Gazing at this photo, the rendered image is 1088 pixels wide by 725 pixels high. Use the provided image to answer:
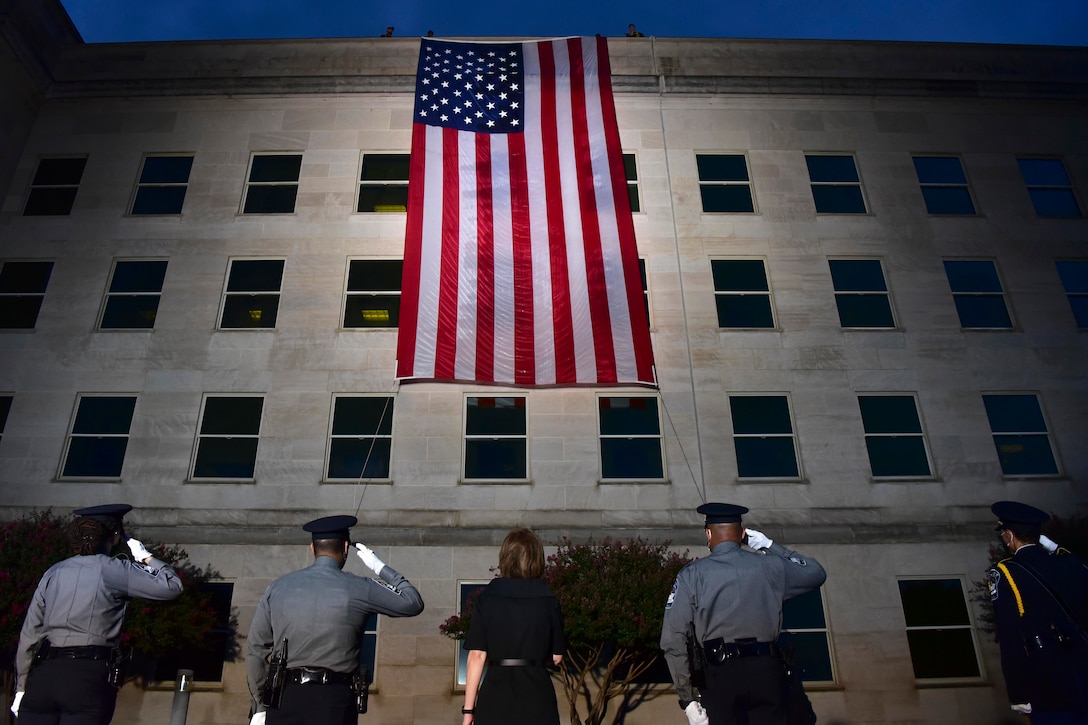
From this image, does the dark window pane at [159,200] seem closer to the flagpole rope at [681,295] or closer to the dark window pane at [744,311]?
the flagpole rope at [681,295]

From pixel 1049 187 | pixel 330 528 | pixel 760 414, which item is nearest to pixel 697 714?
pixel 330 528

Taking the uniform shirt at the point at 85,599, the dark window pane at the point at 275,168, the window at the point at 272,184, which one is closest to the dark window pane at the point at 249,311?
the window at the point at 272,184

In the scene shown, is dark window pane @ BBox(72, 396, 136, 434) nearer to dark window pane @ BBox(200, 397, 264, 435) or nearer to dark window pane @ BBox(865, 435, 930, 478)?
dark window pane @ BBox(200, 397, 264, 435)

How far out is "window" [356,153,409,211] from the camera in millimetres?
17703

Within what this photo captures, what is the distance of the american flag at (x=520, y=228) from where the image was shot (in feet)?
43.5

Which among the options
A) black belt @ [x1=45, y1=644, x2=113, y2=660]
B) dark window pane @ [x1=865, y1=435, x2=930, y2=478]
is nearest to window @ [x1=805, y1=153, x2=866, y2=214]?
dark window pane @ [x1=865, y1=435, x2=930, y2=478]

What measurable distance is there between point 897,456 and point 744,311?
477cm

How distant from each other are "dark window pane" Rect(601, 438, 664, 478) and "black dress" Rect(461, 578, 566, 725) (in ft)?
32.3

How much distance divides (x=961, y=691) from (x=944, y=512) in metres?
3.52

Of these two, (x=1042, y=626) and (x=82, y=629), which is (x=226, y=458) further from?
(x=1042, y=626)

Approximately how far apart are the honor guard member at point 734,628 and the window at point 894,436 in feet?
35.1

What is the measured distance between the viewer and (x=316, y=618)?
205 inches

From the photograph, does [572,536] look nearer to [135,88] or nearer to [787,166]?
[787,166]

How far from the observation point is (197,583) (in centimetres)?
1331
